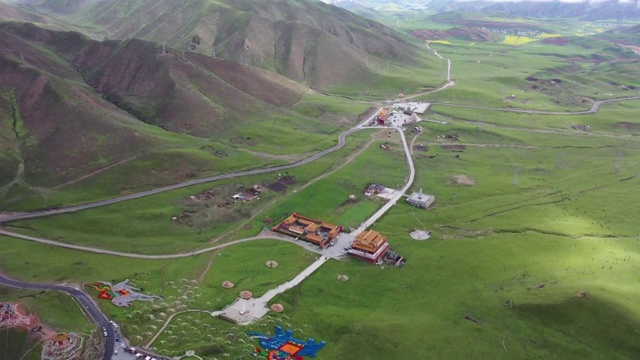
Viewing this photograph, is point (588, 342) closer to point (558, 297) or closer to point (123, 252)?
point (558, 297)

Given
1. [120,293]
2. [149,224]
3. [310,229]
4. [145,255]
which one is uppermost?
[310,229]

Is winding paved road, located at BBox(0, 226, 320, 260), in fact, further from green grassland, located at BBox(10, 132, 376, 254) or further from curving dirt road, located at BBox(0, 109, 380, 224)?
curving dirt road, located at BBox(0, 109, 380, 224)

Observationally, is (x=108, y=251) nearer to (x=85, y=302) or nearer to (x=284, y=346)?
(x=85, y=302)

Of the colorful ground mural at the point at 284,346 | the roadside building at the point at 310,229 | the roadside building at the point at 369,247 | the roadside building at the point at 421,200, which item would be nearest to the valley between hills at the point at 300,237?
the roadside building at the point at 310,229

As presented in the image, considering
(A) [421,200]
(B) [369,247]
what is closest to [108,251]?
(B) [369,247]

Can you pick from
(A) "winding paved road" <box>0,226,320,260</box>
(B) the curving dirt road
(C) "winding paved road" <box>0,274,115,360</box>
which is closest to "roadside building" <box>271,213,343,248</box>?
(A) "winding paved road" <box>0,226,320,260</box>

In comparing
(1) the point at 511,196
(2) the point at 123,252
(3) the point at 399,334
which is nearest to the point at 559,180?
(1) the point at 511,196

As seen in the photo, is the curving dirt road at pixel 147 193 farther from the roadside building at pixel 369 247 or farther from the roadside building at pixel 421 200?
the roadside building at pixel 369 247
